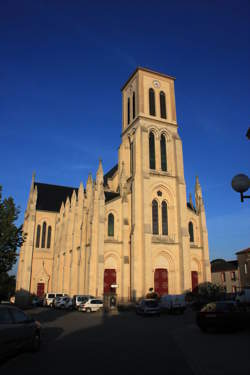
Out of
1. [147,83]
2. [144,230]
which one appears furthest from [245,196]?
[147,83]

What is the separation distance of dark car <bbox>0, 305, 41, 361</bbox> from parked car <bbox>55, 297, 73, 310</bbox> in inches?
849

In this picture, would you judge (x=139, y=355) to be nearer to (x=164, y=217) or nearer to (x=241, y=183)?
(x=241, y=183)

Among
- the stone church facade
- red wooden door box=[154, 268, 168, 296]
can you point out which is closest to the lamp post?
the stone church facade

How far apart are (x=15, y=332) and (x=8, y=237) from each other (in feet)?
29.4

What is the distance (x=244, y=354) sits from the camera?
8.70 metres

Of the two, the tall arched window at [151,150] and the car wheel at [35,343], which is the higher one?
the tall arched window at [151,150]

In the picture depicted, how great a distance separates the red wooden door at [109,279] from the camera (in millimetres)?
32094

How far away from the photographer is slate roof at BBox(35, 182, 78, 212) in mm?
53125

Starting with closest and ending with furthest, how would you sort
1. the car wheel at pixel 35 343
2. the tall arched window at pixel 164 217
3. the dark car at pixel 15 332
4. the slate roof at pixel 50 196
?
the dark car at pixel 15 332, the car wheel at pixel 35 343, the tall arched window at pixel 164 217, the slate roof at pixel 50 196

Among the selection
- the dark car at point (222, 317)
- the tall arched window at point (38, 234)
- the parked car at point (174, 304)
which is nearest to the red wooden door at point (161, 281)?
the parked car at point (174, 304)

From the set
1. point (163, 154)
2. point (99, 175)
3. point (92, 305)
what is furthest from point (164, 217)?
point (92, 305)

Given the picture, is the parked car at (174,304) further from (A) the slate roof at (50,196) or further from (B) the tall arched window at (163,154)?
(A) the slate roof at (50,196)

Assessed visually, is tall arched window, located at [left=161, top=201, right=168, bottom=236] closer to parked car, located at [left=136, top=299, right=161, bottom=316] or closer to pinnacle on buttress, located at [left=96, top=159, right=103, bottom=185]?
pinnacle on buttress, located at [left=96, top=159, right=103, bottom=185]

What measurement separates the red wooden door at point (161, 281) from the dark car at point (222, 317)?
2023 cm
